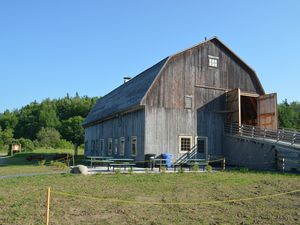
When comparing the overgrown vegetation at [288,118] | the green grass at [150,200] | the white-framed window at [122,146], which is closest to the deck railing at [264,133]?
the green grass at [150,200]

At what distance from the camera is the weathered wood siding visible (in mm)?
24797

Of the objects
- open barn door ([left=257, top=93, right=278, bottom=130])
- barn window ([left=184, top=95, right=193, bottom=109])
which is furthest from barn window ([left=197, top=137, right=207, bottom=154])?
open barn door ([left=257, top=93, right=278, bottom=130])

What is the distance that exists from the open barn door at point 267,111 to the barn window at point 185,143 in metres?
6.14

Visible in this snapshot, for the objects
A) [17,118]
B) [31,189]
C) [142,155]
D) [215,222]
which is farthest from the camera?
[17,118]

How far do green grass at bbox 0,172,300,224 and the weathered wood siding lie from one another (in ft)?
30.2

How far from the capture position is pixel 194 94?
26.3 metres

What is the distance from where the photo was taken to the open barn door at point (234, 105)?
2617cm

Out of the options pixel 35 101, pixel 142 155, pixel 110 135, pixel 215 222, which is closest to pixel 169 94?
pixel 142 155

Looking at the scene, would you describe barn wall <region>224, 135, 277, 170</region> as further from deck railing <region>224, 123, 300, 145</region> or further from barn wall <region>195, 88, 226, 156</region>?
barn wall <region>195, 88, 226, 156</region>

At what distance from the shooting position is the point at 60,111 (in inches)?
4171

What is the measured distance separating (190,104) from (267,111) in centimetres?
600

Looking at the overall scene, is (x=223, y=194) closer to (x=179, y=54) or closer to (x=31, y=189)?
(x=31, y=189)

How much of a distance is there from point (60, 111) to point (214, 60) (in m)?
84.6

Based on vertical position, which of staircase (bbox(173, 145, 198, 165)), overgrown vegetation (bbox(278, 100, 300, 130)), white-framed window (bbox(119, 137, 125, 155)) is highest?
overgrown vegetation (bbox(278, 100, 300, 130))
